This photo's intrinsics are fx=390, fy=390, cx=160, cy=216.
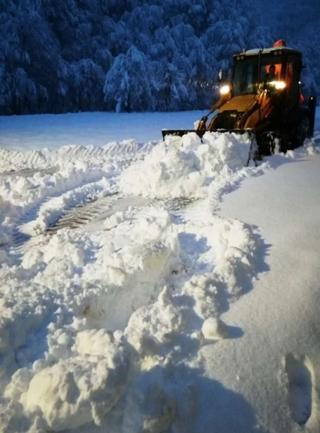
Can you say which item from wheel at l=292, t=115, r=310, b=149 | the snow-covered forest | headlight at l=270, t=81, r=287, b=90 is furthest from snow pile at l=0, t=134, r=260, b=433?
the snow-covered forest

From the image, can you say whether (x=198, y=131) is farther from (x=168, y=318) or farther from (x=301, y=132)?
(x=168, y=318)

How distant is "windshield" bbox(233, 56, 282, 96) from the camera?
30.6 ft

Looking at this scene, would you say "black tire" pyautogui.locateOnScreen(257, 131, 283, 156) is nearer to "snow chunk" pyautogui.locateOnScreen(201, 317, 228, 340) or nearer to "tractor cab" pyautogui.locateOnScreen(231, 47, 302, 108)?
"tractor cab" pyautogui.locateOnScreen(231, 47, 302, 108)

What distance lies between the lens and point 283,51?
9.19 meters

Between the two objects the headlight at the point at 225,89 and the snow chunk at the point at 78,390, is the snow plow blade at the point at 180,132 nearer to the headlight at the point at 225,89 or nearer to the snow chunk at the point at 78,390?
the headlight at the point at 225,89

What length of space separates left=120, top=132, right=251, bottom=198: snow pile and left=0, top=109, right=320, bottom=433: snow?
2.37ft

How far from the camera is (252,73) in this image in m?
9.52

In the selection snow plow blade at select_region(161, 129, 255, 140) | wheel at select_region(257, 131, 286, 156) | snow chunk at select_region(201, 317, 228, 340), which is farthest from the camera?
wheel at select_region(257, 131, 286, 156)

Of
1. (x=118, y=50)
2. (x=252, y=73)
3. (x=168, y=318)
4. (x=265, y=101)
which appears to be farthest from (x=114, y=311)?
(x=118, y=50)

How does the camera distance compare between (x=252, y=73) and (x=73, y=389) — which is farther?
(x=252, y=73)

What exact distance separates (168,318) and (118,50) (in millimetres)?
26261

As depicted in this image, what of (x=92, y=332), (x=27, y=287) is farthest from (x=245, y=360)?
(x=27, y=287)

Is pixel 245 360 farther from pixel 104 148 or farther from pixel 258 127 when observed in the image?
pixel 104 148

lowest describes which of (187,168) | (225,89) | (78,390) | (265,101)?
(78,390)
